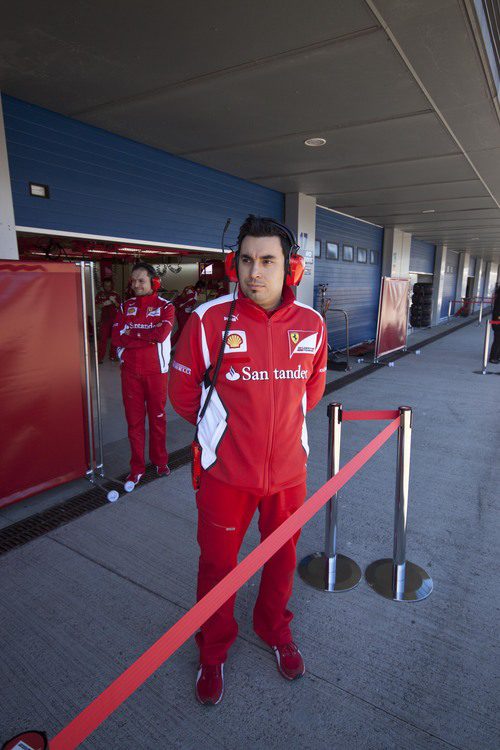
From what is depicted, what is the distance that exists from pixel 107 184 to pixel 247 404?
15.1 feet

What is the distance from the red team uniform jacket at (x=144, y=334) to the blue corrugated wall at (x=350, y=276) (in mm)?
7001

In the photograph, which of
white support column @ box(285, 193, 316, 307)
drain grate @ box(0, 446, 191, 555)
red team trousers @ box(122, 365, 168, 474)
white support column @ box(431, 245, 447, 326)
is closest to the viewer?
drain grate @ box(0, 446, 191, 555)

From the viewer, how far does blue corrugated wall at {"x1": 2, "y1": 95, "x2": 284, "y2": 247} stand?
452 centimetres

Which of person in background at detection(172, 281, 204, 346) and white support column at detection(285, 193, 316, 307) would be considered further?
person in background at detection(172, 281, 204, 346)

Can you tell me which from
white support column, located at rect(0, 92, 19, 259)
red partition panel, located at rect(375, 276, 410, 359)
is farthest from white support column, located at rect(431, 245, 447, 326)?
white support column, located at rect(0, 92, 19, 259)

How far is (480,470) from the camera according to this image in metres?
4.41

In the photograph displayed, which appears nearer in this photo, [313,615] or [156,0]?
[313,615]

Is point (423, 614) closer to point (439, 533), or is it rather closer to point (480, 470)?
point (439, 533)

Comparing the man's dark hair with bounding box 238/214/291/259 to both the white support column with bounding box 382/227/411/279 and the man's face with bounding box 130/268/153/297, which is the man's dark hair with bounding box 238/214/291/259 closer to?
the man's face with bounding box 130/268/153/297

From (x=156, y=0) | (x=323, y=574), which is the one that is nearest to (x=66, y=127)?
(x=156, y=0)

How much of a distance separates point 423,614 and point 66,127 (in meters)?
5.60

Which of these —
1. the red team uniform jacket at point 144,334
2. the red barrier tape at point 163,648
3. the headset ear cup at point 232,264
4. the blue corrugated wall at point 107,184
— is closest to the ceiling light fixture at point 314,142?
the blue corrugated wall at point 107,184

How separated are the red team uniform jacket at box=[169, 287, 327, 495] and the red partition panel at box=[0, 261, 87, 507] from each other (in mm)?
2017

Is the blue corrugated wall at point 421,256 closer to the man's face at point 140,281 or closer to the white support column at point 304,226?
the white support column at point 304,226
